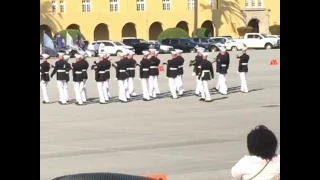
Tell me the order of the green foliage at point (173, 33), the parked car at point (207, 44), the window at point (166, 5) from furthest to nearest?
the green foliage at point (173, 33), the window at point (166, 5), the parked car at point (207, 44)

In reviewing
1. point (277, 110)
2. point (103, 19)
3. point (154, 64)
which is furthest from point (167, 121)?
point (103, 19)

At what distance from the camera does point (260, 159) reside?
426 cm

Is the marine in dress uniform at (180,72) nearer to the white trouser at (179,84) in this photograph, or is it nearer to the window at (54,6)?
the white trouser at (179,84)

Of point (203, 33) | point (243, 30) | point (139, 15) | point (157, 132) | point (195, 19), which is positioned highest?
point (139, 15)

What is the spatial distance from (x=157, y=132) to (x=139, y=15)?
24.0 meters

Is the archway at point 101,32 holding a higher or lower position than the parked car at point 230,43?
higher

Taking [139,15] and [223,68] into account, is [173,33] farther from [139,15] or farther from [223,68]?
[223,68]

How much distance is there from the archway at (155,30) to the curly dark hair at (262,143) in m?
35.6

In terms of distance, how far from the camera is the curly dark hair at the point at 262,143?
4.18 meters

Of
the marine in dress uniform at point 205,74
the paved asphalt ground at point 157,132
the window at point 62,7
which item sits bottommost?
the paved asphalt ground at point 157,132

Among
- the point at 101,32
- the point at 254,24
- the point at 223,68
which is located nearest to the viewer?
the point at 223,68

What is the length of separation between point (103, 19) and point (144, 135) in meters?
23.7

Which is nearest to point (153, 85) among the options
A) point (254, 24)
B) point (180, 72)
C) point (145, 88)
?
point (145, 88)

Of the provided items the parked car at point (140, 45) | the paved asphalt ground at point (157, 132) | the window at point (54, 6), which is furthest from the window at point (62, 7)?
the paved asphalt ground at point (157, 132)
